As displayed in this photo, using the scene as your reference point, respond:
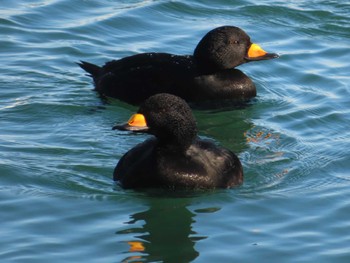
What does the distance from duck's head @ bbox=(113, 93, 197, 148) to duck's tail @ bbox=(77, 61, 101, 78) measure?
3.63 meters

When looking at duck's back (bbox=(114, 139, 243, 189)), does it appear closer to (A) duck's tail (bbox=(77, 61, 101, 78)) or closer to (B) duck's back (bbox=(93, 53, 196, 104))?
(B) duck's back (bbox=(93, 53, 196, 104))

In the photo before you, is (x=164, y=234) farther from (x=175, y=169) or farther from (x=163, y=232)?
(x=175, y=169)

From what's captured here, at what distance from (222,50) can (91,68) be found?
1.64m

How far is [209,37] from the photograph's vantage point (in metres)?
14.5

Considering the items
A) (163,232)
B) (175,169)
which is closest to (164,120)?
(175,169)

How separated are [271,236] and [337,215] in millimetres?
880

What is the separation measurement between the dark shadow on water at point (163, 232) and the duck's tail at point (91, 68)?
380 cm

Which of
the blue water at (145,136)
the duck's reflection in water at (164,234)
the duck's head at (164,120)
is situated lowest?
the duck's reflection in water at (164,234)

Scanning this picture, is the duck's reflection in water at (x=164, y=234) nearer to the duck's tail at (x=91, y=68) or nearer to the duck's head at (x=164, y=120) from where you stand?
the duck's head at (x=164, y=120)

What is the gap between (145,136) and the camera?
13156 mm

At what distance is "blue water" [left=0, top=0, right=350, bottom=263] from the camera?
10234 millimetres

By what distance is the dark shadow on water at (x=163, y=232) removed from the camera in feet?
32.8

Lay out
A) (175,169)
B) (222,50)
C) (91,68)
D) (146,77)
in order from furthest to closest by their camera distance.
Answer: (91,68) < (222,50) < (146,77) < (175,169)

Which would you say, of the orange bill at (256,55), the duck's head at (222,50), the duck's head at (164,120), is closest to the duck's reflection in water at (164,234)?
the duck's head at (164,120)
